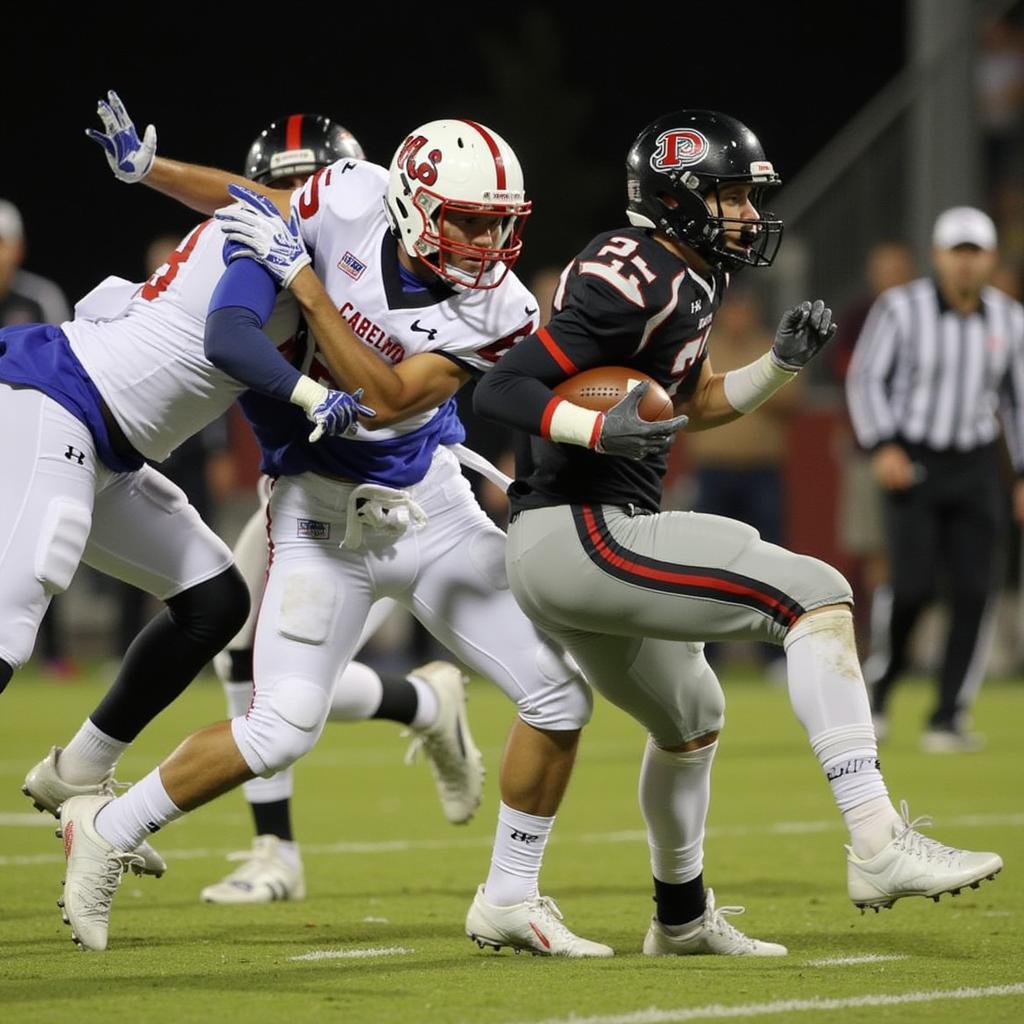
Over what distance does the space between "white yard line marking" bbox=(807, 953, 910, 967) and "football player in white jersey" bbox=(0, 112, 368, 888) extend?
54.1 inches

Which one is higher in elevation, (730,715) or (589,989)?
(589,989)

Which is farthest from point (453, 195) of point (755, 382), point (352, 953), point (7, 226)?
point (7, 226)

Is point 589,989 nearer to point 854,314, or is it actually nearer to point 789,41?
point 854,314

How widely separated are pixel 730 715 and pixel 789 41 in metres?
18.3

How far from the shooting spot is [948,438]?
8180 millimetres

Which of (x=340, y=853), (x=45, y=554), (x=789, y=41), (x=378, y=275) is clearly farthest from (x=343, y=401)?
(x=789, y=41)

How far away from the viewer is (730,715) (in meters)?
9.44

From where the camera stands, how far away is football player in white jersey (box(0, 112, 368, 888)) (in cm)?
398

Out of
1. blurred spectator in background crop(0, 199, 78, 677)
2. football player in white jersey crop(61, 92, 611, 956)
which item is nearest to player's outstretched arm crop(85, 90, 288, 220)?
football player in white jersey crop(61, 92, 611, 956)

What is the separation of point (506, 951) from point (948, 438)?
15.0ft

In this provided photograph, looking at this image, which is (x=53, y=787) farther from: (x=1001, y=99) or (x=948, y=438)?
(x=1001, y=99)

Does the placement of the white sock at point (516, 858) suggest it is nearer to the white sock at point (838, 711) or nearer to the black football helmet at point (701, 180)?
the white sock at point (838, 711)

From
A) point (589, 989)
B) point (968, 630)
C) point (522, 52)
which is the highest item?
point (589, 989)

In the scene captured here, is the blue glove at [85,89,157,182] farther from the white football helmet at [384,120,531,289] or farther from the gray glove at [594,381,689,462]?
the gray glove at [594,381,689,462]
